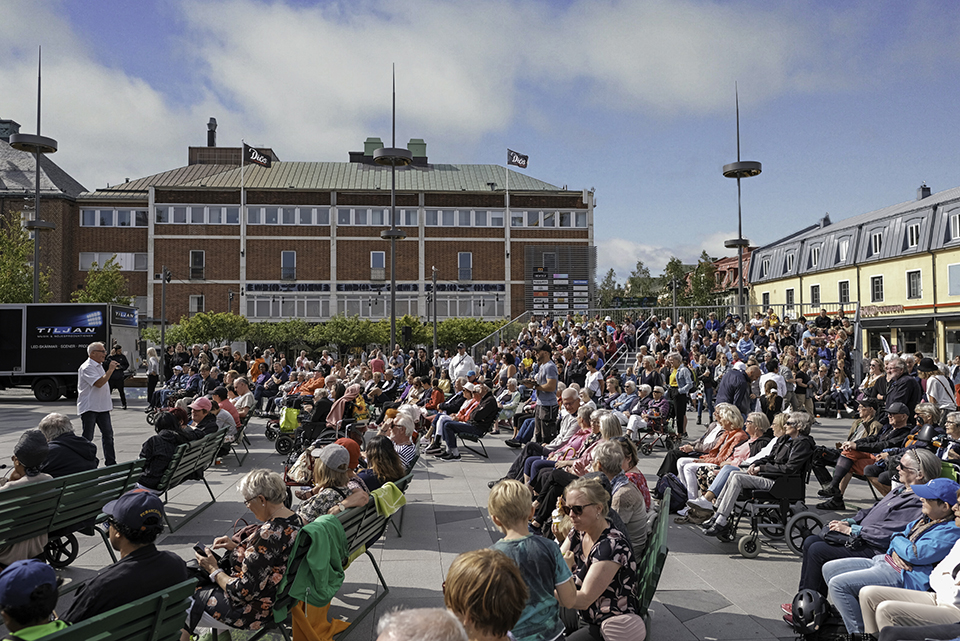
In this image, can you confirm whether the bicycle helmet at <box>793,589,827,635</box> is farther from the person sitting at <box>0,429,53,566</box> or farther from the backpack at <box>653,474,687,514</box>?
the person sitting at <box>0,429,53,566</box>

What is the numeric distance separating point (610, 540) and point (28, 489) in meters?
4.42

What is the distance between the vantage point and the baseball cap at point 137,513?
342 cm

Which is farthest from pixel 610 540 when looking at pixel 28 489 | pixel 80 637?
pixel 28 489

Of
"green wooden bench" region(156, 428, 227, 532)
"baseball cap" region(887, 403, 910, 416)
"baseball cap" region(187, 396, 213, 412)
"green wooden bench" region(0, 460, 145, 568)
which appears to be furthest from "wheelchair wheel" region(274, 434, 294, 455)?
"baseball cap" region(887, 403, 910, 416)

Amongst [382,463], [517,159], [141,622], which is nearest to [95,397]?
[382,463]

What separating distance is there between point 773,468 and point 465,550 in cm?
325

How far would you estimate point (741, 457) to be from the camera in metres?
7.68

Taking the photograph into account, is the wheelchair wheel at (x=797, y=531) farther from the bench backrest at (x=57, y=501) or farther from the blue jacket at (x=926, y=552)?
the bench backrest at (x=57, y=501)

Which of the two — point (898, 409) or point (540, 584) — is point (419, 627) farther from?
point (898, 409)

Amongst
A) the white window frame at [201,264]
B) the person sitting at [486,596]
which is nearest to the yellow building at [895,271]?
the person sitting at [486,596]

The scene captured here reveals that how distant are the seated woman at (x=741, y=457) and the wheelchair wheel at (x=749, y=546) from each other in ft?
2.34

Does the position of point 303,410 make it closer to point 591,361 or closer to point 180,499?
point 180,499

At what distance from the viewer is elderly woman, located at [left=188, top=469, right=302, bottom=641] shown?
12.9 ft

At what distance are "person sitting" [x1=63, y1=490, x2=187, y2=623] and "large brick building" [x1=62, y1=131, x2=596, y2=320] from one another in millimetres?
48955
